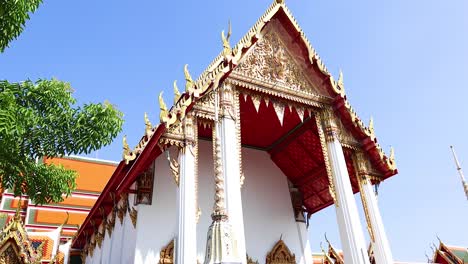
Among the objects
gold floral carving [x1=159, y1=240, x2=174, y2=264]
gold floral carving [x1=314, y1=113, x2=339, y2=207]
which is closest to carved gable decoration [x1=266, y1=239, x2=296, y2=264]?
gold floral carving [x1=314, y1=113, x2=339, y2=207]

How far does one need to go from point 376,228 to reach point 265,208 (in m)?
2.50

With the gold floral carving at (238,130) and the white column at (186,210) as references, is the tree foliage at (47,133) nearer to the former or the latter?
the white column at (186,210)

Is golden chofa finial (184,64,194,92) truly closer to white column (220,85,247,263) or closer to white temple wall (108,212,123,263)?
white column (220,85,247,263)

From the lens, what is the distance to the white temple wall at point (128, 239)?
681cm

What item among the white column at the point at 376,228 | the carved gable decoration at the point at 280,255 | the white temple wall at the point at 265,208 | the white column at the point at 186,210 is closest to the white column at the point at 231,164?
the white column at the point at 186,210

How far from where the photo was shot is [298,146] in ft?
29.4

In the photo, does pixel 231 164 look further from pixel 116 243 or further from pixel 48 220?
pixel 48 220

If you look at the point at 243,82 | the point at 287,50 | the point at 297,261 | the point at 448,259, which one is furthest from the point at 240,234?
the point at 448,259

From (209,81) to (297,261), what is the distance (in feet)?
15.2

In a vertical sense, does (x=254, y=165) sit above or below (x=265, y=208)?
above

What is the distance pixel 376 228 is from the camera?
7.34 metres

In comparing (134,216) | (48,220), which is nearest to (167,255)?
(134,216)

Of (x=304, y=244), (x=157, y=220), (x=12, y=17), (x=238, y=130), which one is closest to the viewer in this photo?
(x=12, y=17)

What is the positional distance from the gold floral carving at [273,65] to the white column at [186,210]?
6.74 ft
